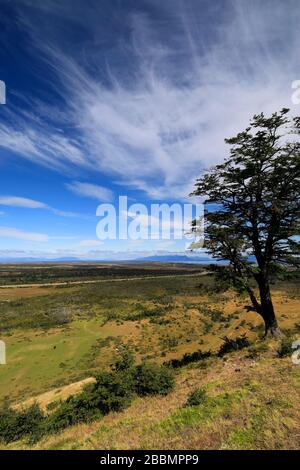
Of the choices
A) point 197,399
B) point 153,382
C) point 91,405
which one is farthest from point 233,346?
point 91,405

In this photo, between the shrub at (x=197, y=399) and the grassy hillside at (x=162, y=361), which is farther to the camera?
the shrub at (x=197, y=399)

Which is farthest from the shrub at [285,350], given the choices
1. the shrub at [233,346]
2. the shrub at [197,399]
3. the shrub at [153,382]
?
the shrub at [153,382]

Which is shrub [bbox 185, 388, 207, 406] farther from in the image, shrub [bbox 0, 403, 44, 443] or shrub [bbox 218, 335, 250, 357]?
shrub [bbox 218, 335, 250, 357]

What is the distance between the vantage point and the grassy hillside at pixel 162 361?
8109 mm

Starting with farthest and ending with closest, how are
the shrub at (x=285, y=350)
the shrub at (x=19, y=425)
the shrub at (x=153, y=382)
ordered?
the shrub at (x=285, y=350)
the shrub at (x=153, y=382)
the shrub at (x=19, y=425)

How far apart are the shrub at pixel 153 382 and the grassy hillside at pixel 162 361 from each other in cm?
54

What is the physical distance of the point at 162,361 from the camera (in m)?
23.2

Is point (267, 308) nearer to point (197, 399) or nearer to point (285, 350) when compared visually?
point (285, 350)

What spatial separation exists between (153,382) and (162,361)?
388 inches

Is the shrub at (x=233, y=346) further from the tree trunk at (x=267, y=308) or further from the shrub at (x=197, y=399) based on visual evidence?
the shrub at (x=197, y=399)

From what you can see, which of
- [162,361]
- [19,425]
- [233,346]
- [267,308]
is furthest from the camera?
[162,361]

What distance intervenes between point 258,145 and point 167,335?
75.6 ft

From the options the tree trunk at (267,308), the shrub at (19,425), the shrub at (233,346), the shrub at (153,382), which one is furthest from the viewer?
the shrub at (233,346)

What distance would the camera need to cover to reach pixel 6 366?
25.4m
